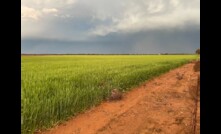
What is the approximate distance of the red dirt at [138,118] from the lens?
→ 658 cm

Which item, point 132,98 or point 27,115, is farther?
point 132,98

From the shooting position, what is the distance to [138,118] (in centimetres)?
750

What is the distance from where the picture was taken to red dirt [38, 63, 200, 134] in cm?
658

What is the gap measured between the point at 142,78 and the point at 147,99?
5764mm
